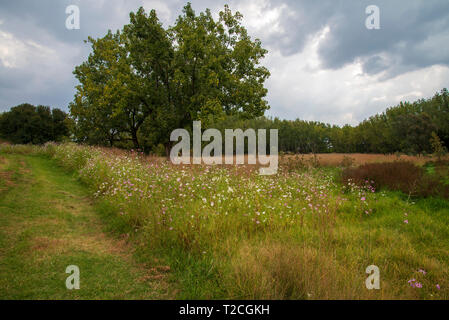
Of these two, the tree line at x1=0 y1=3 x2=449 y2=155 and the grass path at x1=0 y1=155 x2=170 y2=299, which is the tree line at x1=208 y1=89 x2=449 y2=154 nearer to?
the tree line at x1=0 y1=3 x2=449 y2=155

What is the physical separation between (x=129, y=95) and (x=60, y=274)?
14972mm

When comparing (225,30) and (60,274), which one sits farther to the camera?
(225,30)

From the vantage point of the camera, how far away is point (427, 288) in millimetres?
3078

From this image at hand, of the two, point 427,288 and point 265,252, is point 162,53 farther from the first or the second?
point 427,288

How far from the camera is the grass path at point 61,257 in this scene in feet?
9.68

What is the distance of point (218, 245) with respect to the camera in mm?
3701

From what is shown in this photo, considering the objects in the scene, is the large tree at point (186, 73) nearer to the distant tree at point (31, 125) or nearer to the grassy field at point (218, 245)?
the grassy field at point (218, 245)

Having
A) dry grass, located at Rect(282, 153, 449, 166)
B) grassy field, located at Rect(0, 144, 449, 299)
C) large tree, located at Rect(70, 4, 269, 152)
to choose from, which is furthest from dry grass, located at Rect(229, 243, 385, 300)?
large tree, located at Rect(70, 4, 269, 152)

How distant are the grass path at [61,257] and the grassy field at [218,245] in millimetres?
18

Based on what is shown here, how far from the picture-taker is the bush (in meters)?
6.79

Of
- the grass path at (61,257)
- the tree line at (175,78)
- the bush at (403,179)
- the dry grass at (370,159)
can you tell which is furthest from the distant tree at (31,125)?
the bush at (403,179)

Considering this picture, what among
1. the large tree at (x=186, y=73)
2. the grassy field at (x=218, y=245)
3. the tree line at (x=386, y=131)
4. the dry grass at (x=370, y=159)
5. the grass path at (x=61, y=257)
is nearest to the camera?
the grassy field at (x=218, y=245)

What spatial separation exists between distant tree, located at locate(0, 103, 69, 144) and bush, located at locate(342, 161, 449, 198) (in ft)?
144

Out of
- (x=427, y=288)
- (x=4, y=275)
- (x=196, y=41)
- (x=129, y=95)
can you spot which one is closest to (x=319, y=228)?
(x=427, y=288)
